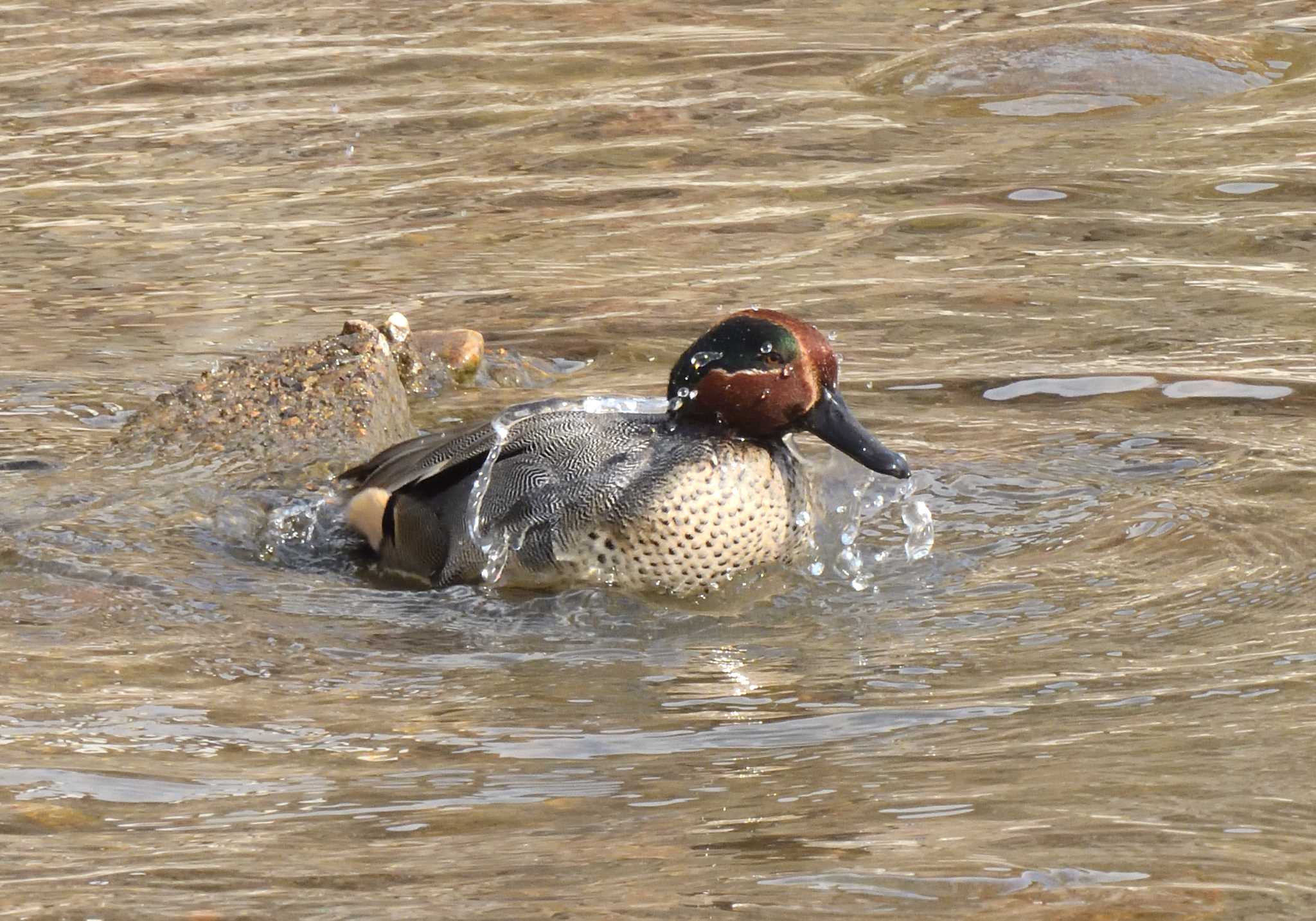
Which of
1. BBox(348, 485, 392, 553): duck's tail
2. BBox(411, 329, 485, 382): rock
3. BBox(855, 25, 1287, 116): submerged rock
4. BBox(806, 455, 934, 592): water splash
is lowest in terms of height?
BBox(806, 455, 934, 592): water splash

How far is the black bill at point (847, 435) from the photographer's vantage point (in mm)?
5020

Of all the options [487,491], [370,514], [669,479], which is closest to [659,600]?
[669,479]

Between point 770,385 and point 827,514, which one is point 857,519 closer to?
point 827,514

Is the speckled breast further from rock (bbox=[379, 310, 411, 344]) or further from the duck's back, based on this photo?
rock (bbox=[379, 310, 411, 344])

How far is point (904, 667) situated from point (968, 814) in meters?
1.04

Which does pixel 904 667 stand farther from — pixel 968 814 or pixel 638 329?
pixel 638 329

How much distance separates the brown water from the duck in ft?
0.40

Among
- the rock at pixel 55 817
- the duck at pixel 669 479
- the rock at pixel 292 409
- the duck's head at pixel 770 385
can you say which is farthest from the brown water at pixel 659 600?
the duck's head at pixel 770 385

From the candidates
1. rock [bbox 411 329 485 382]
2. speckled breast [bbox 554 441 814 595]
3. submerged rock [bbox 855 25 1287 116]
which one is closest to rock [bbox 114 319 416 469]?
rock [bbox 411 329 485 382]

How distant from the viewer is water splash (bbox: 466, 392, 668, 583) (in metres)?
5.05

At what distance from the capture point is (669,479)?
4.92 meters

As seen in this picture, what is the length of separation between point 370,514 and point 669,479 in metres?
1.01

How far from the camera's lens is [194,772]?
11.7 feet

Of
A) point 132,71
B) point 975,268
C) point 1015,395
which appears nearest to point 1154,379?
point 1015,395
